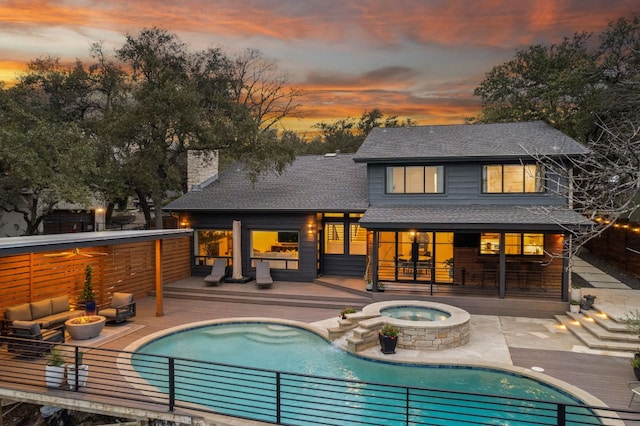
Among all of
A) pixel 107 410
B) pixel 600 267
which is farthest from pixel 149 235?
pixel 600 267

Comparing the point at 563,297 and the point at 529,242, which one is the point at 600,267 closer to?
the point at 529,242

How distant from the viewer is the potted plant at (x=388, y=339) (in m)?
9.34

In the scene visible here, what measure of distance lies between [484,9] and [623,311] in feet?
42.1

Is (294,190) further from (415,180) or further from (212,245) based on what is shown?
(415,180)

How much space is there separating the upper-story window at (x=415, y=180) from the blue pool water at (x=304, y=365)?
6.58 meters

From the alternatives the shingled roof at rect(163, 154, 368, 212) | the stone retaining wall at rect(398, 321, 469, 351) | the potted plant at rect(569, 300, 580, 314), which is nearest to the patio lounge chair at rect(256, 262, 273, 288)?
the shingled roof at rect(163, 154, 368, 212)

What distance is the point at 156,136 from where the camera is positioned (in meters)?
18.2

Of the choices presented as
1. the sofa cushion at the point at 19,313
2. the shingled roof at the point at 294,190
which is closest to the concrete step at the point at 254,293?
the shingled roof at the point at 294,190

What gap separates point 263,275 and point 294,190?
3.98m

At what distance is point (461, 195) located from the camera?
14234 mm

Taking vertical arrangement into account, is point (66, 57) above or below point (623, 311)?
above

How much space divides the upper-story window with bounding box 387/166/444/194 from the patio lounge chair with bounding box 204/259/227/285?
6.92m

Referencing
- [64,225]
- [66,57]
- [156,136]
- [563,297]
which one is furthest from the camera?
[64,225]

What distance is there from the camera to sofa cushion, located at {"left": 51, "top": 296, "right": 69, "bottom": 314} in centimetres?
1050
